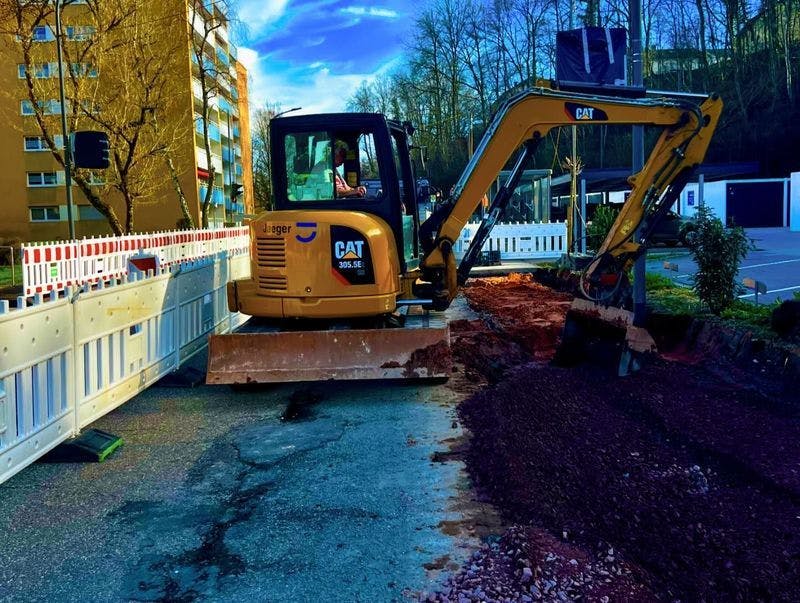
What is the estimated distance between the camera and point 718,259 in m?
9.13

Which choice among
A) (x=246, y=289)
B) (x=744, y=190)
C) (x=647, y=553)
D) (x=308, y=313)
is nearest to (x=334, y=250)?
(x=308, y=313)

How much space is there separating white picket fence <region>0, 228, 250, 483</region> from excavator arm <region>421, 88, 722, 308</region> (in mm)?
3014

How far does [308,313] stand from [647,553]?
461cm

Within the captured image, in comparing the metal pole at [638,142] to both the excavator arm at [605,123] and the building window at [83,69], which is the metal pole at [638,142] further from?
the building window at [83,69]

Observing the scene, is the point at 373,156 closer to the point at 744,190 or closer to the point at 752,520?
the point at 752,520

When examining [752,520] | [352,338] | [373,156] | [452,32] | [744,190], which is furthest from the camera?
[452,32]

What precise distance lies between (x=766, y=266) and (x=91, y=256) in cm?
1543

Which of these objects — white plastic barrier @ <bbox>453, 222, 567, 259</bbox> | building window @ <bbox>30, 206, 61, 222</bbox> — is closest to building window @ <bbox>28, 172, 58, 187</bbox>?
building window @ <bbox>30, 206, 61, 222</bbox>

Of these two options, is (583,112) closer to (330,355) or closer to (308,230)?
(308,230)

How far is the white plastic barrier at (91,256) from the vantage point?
15.6 meters

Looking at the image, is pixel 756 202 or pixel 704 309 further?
pixel 756 202

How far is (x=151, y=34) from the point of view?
2447cm

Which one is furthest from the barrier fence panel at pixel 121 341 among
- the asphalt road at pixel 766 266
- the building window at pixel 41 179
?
the building window at pixel 41 179

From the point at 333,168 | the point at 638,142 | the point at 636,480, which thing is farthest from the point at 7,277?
the point at 636,480
